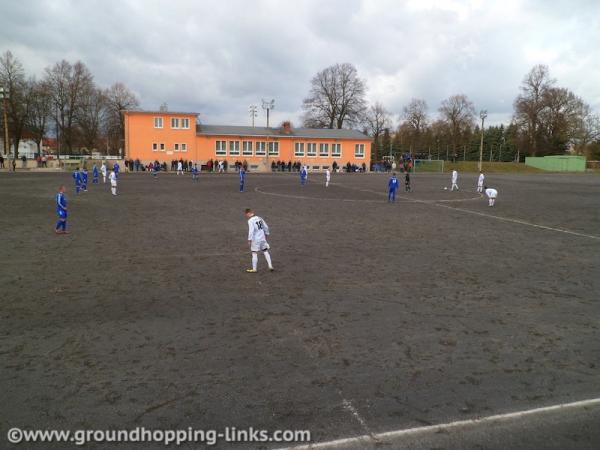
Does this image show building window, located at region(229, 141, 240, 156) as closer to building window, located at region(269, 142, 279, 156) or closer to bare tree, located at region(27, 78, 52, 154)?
building window, located at region(269, 142, 279, 156)

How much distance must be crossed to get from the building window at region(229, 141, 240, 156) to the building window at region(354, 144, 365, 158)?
18773mm

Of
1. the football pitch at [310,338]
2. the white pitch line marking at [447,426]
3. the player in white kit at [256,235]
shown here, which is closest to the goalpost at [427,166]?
the football pitch at [310,338]

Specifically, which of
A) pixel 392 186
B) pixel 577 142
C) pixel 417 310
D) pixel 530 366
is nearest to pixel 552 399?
pixel 530 366

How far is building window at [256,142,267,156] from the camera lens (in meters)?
65.4

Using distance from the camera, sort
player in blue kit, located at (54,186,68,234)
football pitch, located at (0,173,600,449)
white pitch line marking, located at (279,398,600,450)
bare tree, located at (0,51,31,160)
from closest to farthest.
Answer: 1. white pitch line marking, located at (279,398,600,450)
2. football pitch, located at (0,173,600,449)
3. player in blue kit, located at (54,186,68,234)
4. bare tree, located at (0,51,31,160)

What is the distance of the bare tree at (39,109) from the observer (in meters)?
60.8

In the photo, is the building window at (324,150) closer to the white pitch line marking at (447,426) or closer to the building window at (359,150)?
the building window at (359,150)

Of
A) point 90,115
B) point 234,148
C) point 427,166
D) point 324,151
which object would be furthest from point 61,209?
point 427,166

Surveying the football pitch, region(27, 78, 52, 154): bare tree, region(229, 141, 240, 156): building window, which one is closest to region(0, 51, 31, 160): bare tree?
region(27, 78, 52, 154): bare tree

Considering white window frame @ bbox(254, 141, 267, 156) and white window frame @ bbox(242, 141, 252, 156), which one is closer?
white window frame @ bbox(242, 141, 252, 156)

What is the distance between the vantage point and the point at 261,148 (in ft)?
215

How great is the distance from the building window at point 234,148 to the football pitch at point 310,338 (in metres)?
51.6

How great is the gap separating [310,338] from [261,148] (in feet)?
201

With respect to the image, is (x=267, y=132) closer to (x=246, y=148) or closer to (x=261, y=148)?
(x=261, y=148)
